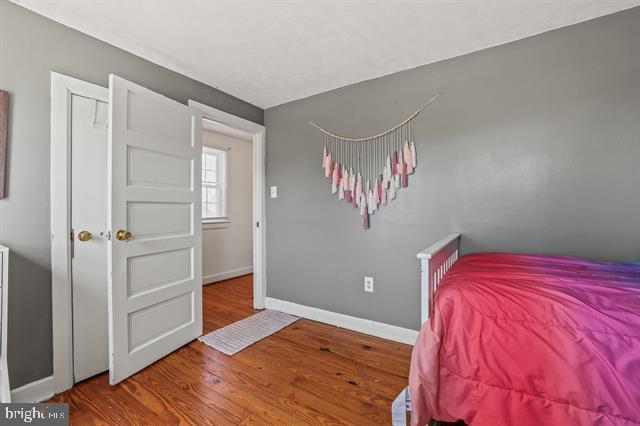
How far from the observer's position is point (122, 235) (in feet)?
5.52

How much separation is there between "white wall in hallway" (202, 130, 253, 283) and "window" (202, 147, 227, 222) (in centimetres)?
7

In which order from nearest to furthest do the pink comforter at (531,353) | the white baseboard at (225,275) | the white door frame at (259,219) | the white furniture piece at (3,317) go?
the pink comforter at (531,353) → the white furniture piece at (3,317) → the white door frame at (259,219) → the white baseboard at (225,275)

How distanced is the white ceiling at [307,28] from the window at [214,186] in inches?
78.3

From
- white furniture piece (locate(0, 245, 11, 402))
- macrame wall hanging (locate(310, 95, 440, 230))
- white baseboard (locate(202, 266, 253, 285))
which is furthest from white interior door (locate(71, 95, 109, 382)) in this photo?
white baseboard (locate(202, 266, 253, 285))

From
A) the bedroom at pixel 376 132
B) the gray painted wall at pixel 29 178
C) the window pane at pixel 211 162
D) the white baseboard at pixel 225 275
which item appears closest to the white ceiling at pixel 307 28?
the bedroom at pixel 376 132

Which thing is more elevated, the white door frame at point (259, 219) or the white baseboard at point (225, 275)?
the white door frame at point (259, 219)

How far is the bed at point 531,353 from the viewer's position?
0.84 m

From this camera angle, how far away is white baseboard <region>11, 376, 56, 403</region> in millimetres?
1462

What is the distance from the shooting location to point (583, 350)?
0.87 m

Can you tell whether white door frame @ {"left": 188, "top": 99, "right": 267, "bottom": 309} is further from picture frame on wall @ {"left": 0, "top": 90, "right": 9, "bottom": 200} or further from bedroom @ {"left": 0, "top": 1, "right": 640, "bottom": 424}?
picture frame on wall @ {"left": 0, "top": 90, "right": 9, "bottom": 200}

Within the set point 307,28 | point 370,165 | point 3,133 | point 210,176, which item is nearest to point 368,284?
point 370,165

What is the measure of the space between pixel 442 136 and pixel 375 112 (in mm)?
599

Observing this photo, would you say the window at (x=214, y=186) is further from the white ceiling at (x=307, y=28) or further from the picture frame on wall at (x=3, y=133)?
the picture frame on wall at (x=3, y=133)

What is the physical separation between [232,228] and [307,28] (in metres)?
3.24
